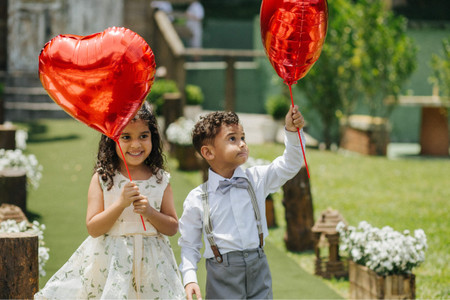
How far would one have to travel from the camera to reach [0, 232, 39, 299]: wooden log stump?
10.1 ft

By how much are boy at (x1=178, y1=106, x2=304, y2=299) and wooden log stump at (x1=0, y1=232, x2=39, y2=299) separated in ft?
2.56

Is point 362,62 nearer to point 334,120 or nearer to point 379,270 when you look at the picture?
point 334,120

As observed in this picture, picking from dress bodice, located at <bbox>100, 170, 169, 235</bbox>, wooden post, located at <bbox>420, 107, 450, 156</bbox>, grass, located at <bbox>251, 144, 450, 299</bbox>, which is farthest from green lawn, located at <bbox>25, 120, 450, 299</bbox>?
wooden post, located at <bbox>420, 107, 450, 156</bbox>

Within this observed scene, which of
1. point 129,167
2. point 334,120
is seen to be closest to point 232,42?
point 334,120

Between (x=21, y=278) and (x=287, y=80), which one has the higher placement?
(x=287, y=80)

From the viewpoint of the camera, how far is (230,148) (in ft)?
9.27

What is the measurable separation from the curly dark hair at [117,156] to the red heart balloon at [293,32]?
2.01ft

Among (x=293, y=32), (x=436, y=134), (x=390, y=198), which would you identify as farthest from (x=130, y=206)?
(x=436, y=134)

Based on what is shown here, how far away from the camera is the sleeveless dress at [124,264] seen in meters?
2.79

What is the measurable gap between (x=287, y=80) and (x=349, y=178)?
5.82 meters

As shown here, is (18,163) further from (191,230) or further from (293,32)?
(293,32)

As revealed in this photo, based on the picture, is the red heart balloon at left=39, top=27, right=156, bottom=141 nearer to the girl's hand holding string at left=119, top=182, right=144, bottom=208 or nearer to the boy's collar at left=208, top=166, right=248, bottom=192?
the girl's hand holding string at left=119, top=182, right=144, bottom=208

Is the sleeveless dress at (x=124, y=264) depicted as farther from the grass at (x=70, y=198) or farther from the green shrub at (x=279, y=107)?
the green shrub at (x=279, y=107)

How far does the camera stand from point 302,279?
14.2 feet
